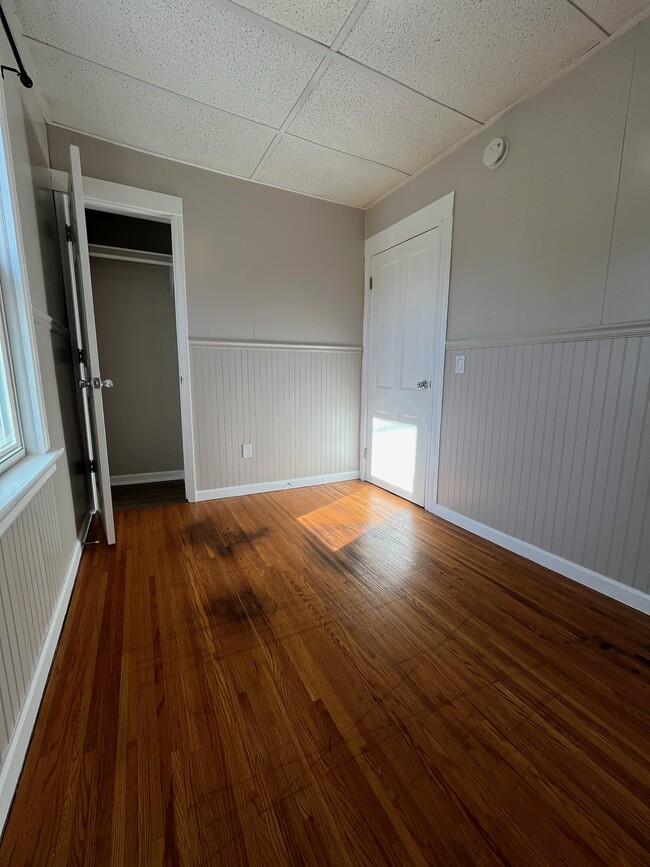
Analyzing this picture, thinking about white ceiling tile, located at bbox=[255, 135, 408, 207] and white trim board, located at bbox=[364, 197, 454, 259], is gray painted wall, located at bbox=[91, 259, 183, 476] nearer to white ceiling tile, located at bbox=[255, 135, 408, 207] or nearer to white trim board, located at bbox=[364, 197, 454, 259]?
white ceiling tile, located at bbox=[255, 135, 408, 207]

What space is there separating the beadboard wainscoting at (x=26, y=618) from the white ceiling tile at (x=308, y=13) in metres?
2.08

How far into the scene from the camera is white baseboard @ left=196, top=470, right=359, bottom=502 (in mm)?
2892

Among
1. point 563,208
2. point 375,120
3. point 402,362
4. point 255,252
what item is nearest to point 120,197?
point 255,252

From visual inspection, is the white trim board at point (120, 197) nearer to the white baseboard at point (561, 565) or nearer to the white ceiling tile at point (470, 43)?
the white ceiling tile at point (470, 43)

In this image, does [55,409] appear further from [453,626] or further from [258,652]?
[453,626]

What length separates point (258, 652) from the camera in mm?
1324

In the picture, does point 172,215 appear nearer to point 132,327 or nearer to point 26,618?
point 132,327

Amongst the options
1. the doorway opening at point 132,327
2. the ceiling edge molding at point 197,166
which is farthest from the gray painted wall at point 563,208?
the doorway opening at point 132,327

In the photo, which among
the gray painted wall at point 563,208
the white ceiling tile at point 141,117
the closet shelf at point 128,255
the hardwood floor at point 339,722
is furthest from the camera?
the closet shelf at point 128,255

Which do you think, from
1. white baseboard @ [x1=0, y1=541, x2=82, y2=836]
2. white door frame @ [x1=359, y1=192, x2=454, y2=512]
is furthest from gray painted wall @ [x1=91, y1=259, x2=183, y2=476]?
white door frame @ [x1=359, y1=192, x2=454, y2=512]

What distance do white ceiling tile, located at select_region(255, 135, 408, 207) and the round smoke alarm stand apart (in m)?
0.73

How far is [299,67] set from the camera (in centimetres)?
168

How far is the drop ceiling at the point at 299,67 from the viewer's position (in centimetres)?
142

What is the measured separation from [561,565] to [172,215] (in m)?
3.27
